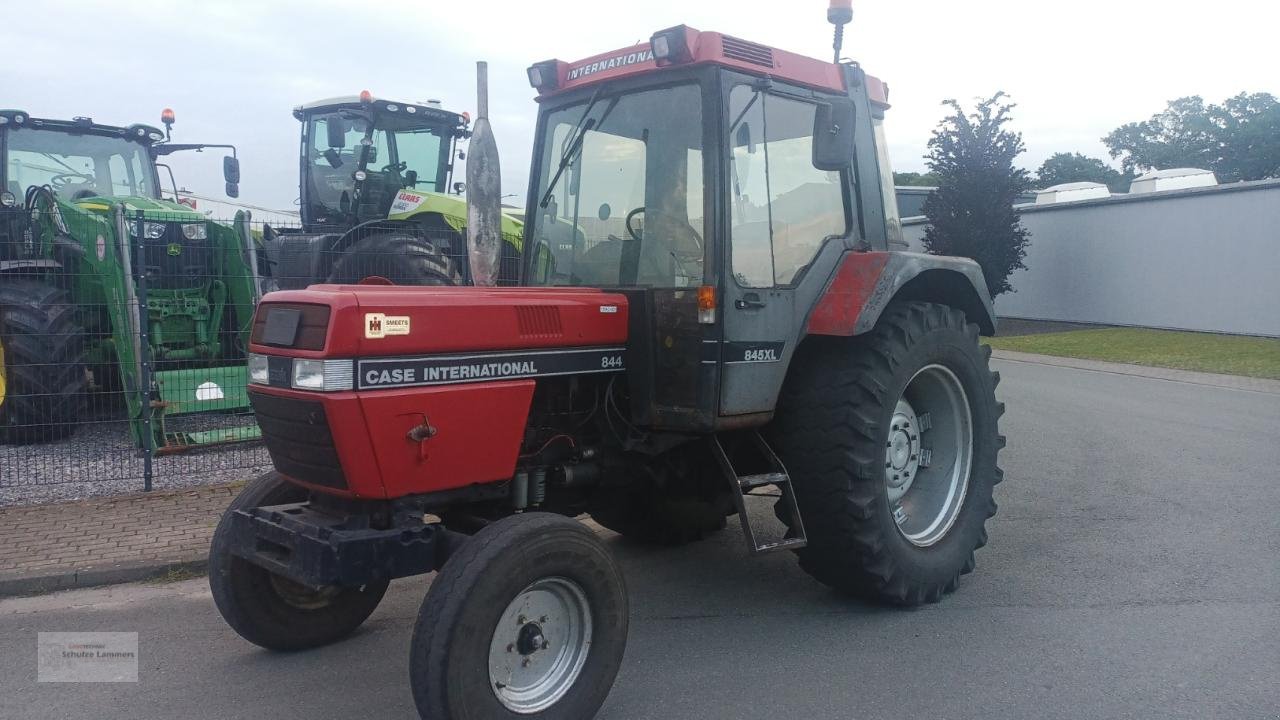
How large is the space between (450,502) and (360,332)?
0.80 meters

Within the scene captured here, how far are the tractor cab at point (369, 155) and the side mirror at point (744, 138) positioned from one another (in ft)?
23.7

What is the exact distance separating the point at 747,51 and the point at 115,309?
220 inches

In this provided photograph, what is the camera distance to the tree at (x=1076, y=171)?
5256 cm

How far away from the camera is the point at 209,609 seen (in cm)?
477

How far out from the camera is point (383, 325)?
328 cm

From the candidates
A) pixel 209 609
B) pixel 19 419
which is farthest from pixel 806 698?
pixel 19 419

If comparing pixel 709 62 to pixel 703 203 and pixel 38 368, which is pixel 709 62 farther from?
pixel 38 368

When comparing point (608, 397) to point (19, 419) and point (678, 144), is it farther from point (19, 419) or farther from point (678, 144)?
point (19, 419)

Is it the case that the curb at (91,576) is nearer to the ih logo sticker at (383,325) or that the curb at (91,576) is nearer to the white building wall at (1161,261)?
the ih logo sticker at (383,325)

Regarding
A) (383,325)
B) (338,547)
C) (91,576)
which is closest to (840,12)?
(383,325)

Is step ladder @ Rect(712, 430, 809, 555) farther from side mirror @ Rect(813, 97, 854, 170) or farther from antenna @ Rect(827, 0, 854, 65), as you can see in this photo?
antenna @ Rect(827, 0, 854, 65)

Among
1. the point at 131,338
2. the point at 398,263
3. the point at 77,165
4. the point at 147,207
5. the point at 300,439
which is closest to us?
the point at 300,439

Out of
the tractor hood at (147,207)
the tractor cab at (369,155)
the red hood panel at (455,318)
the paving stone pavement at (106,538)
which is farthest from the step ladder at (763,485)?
the tractor cab at (369,155)

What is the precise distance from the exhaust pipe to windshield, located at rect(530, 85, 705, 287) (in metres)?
0.55
